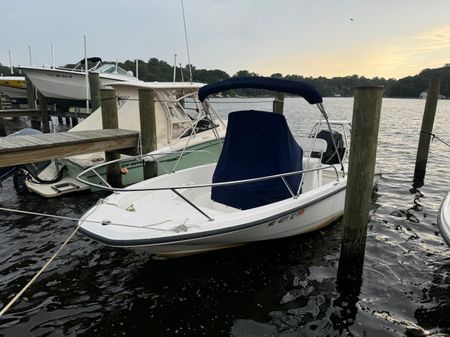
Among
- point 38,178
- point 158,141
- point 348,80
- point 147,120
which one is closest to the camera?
point 147,120

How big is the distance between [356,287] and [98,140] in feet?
15.7

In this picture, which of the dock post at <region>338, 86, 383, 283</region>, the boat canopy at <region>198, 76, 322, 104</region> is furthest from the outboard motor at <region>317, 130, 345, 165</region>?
the dock post at <region>338, 86, 383, 283</region>

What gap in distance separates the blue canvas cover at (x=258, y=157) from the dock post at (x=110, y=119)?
316cm

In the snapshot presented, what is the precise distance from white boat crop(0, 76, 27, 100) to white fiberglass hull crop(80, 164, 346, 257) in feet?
66.8

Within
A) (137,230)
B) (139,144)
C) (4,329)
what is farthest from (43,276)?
(139,144)

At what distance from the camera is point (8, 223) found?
652cm

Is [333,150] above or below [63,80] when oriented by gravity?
below

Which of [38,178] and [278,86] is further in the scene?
[38,178]

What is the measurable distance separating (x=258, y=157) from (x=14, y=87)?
2255 cm

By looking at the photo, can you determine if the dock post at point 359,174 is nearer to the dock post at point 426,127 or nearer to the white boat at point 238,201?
the white boat at point 238,201

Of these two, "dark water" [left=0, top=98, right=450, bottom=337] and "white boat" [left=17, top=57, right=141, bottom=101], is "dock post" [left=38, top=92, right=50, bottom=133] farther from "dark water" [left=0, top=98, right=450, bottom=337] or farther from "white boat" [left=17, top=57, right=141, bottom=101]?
"dark water" [left=0, top=98, right=450, bottom=337]

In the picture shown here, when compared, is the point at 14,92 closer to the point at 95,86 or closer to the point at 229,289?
the point at 95,86

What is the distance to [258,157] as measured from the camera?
16.9 ft

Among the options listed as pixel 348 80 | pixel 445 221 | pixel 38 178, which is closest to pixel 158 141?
pixel 38 178
